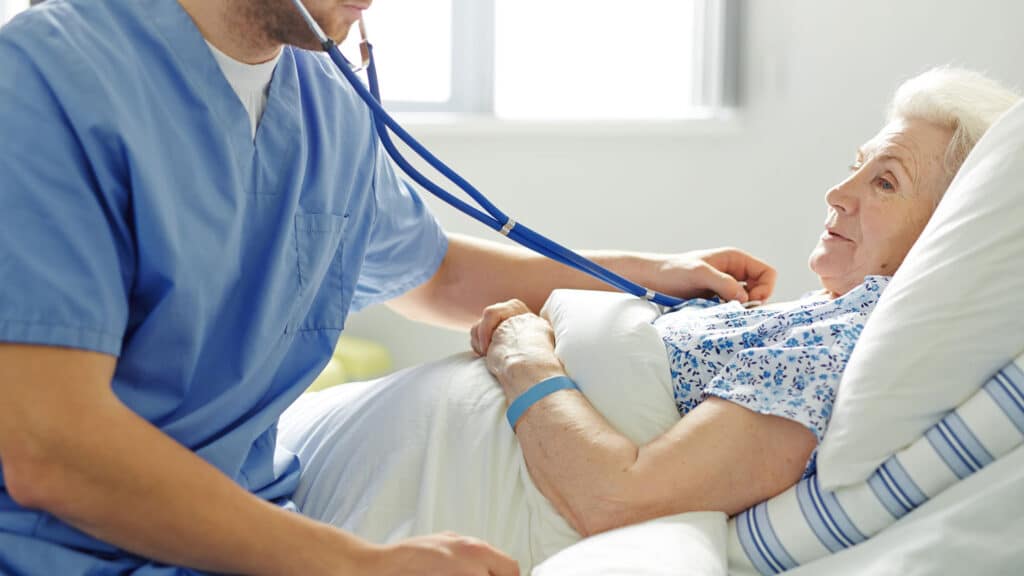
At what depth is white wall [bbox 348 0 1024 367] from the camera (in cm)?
295

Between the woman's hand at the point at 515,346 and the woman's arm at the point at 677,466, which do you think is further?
the woman's hand at the point at 515,346

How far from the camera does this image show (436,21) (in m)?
3.04

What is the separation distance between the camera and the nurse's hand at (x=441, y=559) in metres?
1.02

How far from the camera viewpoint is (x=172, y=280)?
108cm

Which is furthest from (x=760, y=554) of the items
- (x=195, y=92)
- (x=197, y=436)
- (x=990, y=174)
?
(x=195, y=92)

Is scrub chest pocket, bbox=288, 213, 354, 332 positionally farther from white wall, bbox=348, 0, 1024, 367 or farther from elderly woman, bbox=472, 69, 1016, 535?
white wall, bbox=348, 0, 1024, 367

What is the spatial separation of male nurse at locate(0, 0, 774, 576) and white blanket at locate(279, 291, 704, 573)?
10cm

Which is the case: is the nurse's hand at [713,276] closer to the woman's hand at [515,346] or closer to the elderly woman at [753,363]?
the elderly woman at [753,363]

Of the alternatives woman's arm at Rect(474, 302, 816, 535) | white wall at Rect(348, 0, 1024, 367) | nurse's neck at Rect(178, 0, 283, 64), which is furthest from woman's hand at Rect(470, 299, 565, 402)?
white wall at Rect(348, 0, 1024, 367)

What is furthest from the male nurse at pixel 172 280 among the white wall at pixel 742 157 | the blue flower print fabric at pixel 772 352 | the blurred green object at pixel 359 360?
the white wall at pixel 742 157

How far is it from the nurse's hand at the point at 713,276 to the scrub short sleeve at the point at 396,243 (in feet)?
1.06

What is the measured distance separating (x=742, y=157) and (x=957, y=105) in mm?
1812

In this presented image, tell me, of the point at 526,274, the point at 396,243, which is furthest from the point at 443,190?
the point at 526,274

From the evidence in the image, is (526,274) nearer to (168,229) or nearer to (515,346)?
(515,346)
